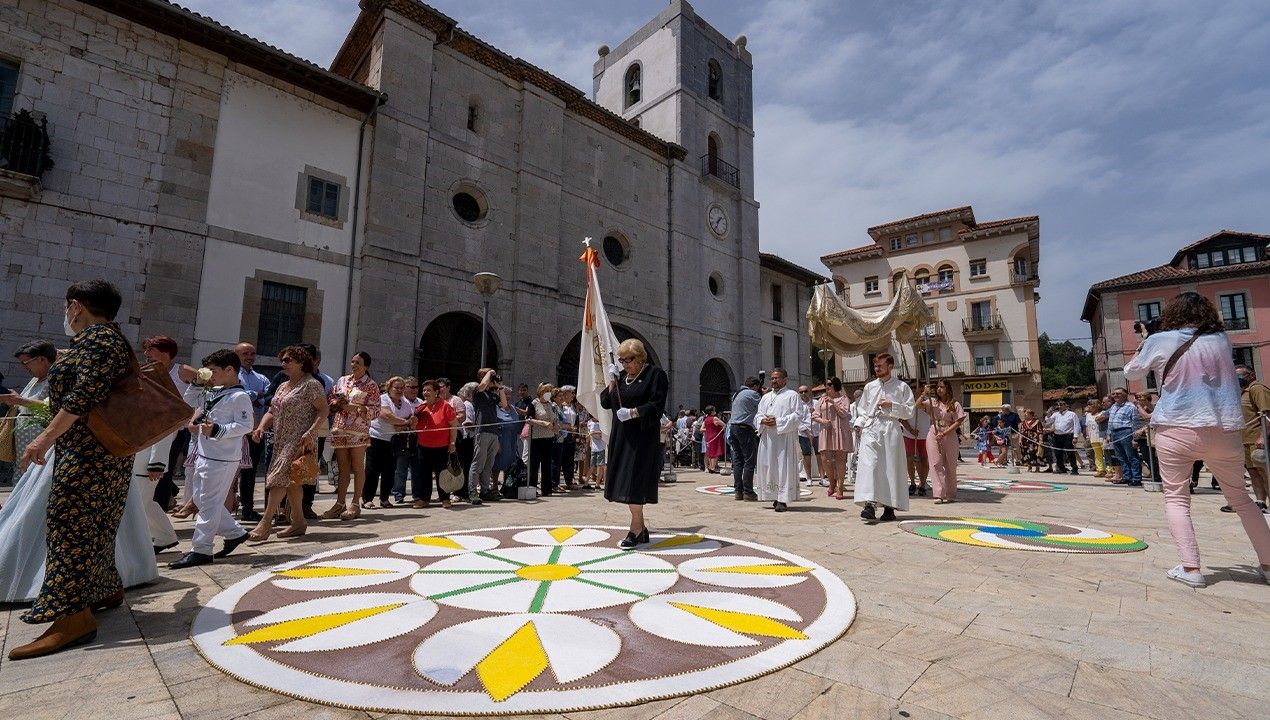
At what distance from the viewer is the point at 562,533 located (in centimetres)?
525

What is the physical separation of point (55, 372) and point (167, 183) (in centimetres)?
1165

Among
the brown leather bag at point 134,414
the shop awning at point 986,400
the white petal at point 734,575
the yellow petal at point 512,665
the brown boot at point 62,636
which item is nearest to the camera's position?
the yellow petal at point 512,665

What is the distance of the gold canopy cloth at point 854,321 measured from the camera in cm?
1159

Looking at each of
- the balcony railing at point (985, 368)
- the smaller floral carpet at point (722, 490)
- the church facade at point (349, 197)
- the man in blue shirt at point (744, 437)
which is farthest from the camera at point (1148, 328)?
the balcony railing at point (985, 368)

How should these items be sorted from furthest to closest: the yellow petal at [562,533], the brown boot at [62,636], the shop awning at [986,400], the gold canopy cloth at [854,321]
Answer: the shop awning at [986,400], the gold canopy cloth at [854,321], the yellow petal at [562,533], the brown boot at [62,636]

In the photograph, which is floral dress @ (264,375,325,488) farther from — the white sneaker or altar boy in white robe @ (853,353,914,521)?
the white sneaker

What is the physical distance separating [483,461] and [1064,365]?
76.1 metres

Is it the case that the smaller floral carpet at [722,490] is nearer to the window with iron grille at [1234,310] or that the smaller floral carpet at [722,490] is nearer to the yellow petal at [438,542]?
the yellow petal at [438,542]

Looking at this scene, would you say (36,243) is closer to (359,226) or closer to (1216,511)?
(359,226)

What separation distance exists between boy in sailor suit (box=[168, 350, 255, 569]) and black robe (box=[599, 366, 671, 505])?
2842mm

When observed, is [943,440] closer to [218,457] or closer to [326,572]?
[326,572]

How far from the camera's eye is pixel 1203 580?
11.5ft

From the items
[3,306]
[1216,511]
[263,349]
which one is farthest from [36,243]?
[1216,511]

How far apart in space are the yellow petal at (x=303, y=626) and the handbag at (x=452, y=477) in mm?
4652
